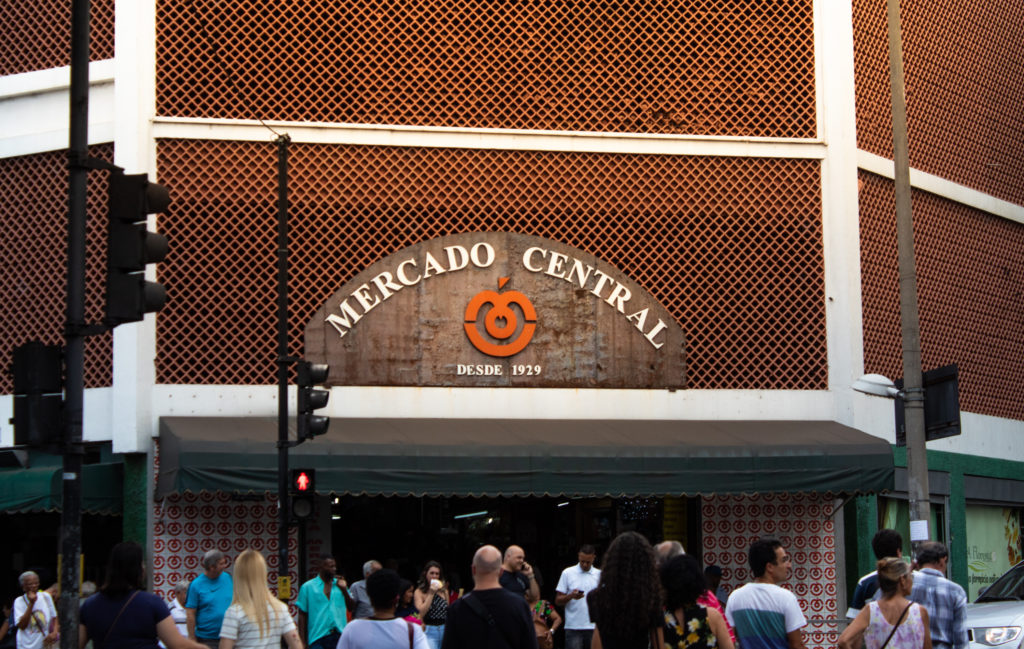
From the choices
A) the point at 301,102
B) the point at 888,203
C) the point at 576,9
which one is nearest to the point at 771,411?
the point at 888,203

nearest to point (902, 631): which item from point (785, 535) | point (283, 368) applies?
point (283, 368)

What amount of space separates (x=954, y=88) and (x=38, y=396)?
703 inches

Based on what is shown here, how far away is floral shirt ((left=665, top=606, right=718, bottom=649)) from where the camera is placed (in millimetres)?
8844

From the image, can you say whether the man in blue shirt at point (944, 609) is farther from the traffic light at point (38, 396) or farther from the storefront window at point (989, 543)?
the storefront window at point (989, 543)

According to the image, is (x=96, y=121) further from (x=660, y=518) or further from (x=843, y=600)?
(x=843, y=600)

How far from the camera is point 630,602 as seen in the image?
347 inches

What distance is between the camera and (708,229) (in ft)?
70.8

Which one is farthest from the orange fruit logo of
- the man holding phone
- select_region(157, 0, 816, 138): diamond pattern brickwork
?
the man holding phone

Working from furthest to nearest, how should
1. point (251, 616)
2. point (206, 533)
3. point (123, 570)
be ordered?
point (206, 533), point (251, 616), point (123, 570)

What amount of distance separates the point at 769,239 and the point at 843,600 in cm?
510

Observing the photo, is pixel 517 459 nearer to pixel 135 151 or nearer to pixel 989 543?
pixel 135 151

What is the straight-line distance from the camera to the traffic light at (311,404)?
18.1m

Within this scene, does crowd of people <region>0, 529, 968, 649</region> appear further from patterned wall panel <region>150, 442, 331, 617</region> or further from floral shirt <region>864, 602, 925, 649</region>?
patterned wall panel <region>150, 442, 331, 617</region>

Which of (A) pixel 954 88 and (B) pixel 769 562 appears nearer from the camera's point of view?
(B) pixel 769 562
